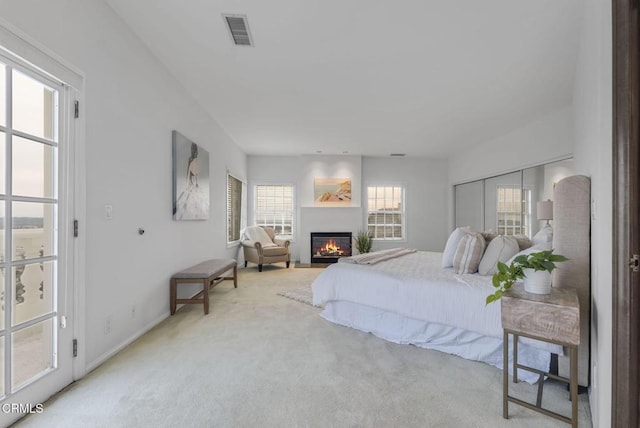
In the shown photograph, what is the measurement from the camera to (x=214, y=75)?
314 centimetres

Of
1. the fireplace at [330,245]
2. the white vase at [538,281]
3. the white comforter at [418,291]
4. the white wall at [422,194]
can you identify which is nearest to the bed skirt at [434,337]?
the white comforter at [418,291]

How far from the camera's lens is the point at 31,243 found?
1.64 meters

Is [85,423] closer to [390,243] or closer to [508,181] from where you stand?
[508,181]

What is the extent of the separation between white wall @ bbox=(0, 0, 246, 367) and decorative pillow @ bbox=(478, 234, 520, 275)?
10.1 feet

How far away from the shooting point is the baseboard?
206cm

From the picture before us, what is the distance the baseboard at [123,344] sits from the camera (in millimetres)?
2064

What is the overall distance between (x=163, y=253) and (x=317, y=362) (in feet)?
6.49

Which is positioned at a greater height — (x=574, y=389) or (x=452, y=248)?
(x=452, y=248)

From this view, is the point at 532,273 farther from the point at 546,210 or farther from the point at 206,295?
the point at 206,295

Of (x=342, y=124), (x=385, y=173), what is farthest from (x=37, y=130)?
(x=385, y=173)

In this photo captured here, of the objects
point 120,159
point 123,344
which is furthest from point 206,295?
point 120,159

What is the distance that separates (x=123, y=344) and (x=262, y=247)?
3.52 m

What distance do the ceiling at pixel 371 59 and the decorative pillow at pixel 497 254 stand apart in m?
1.74

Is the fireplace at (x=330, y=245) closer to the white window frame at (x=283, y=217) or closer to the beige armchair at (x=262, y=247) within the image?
the white window frame at (x=283, y=217)
